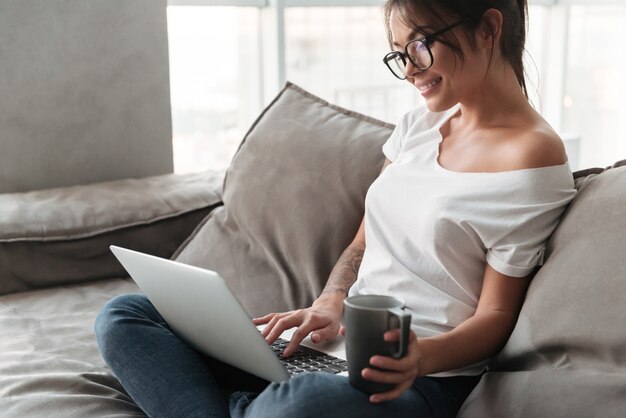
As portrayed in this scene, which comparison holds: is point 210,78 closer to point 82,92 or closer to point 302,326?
point 82,92

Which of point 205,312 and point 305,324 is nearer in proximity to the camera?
point 205,312

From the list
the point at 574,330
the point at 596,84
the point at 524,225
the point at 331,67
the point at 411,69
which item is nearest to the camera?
the point at 574,330

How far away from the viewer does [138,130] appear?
102 inches

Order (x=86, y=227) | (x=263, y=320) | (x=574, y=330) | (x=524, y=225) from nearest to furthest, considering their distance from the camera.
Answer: (x=574, y=330), (x=524, y=225), (x=263, y=320), (x=86, y=227)

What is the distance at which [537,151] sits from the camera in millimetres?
1211

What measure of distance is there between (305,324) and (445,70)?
0.45 meters

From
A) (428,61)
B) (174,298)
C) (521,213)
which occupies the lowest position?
(174,298)

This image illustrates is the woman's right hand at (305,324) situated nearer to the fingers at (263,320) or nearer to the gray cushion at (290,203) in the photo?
the fingers at (263,320)

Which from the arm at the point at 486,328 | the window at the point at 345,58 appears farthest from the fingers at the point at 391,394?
the window at the point at 345,58

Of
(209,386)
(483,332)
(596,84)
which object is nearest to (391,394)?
(483,332)

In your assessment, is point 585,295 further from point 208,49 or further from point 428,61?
point 208,49

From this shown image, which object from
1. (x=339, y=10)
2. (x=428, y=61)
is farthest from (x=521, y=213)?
(x=339, y=10)

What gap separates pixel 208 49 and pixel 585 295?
2198 millimetres

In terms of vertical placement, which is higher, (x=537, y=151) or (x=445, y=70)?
(x=445, y=70)
